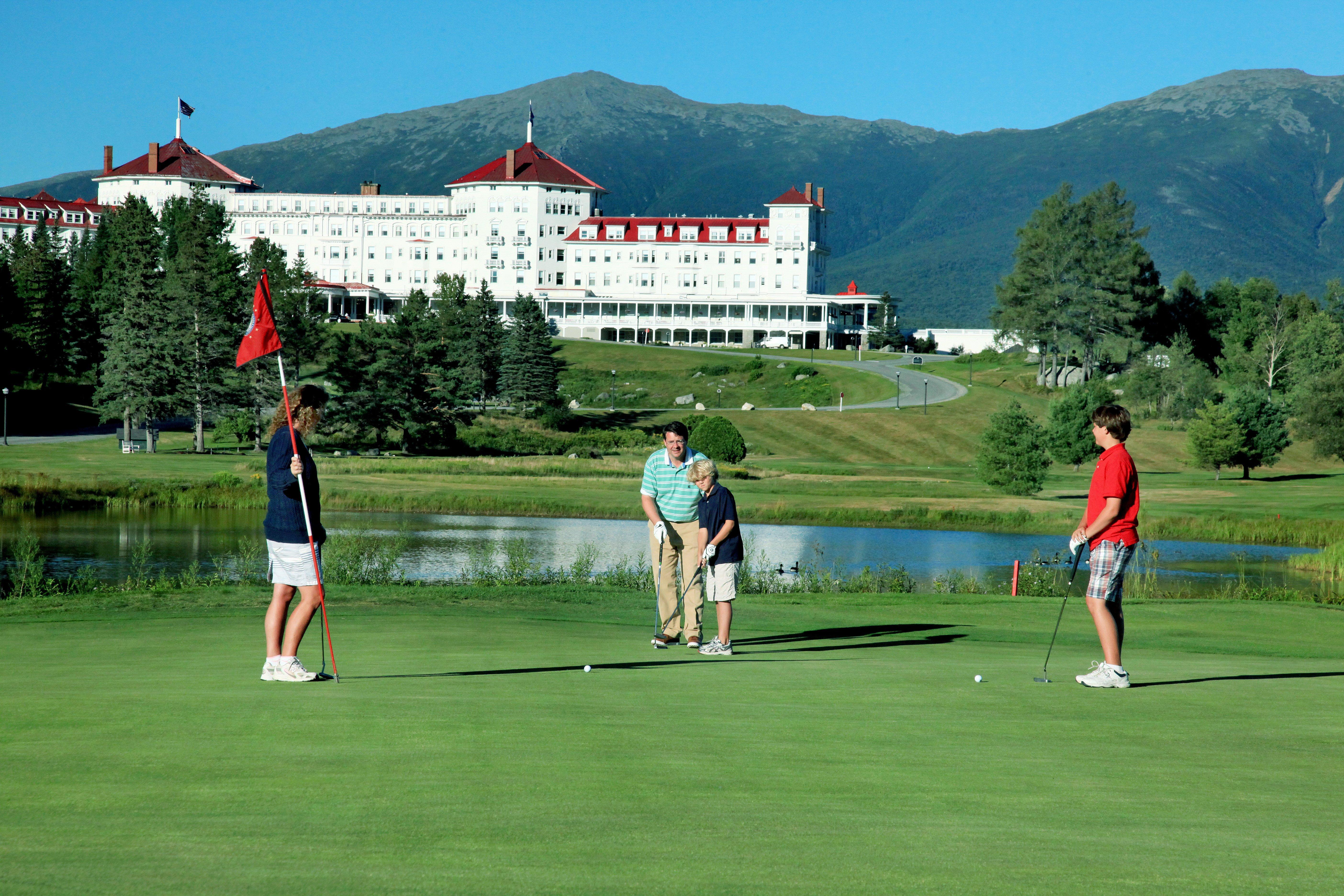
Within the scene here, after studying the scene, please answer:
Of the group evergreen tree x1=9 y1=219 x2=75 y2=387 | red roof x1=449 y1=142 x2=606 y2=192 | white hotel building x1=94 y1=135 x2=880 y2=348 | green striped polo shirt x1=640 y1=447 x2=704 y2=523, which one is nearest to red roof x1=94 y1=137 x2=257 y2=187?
white hotel building x1=94 y1=135 x2=880 y2=348

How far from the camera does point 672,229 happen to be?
5802 inches

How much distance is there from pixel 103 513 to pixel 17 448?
25.8m

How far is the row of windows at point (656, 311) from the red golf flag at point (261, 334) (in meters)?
134

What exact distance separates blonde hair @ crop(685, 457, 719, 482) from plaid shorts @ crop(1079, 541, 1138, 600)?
3.97 m

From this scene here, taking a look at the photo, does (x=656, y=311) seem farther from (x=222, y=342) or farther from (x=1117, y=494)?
(x=1117, y=494)

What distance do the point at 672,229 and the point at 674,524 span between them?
135767 mm

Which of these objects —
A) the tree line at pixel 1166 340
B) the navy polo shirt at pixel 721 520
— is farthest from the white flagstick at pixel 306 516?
the tree line at pixel 1166 340

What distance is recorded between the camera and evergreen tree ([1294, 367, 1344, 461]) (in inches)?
2842

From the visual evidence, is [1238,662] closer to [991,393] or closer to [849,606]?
[849,606]

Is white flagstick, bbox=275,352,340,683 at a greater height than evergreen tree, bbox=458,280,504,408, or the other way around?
evergreen tree, bbox=458,280,504,408

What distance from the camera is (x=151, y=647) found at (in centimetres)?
1304

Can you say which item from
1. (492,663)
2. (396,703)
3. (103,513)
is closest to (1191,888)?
(396,703)

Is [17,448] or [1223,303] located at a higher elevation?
[1223,303]

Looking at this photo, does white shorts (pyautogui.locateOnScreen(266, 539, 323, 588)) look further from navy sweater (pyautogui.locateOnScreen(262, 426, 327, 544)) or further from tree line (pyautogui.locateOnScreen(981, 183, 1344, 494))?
tree line (pyautogui.locateOnScreen(981, 183, 1344, 494))
